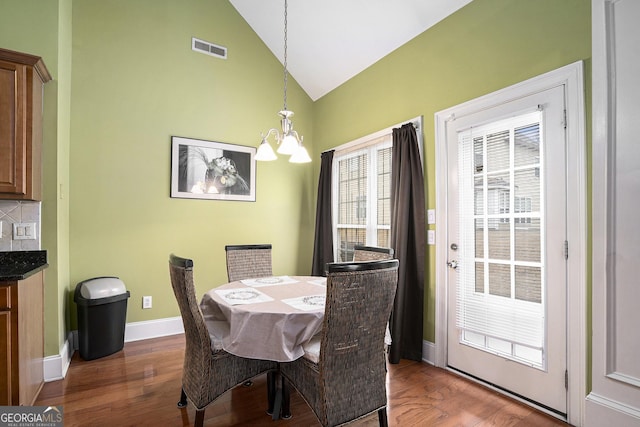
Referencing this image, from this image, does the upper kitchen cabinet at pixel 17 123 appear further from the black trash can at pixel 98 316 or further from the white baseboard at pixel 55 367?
the white baseboard at pixel 55 367

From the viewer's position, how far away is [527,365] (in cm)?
225

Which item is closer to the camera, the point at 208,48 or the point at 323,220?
the point at 208,48

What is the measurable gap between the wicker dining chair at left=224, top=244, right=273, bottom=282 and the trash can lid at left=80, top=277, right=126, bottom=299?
1067mm

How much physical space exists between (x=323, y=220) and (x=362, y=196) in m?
0.69

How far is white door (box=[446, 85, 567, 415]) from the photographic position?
6.98ft

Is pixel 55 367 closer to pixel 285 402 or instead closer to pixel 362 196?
pixel 285 402

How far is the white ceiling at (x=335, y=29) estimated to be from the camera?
2.99m

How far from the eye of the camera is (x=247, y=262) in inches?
122

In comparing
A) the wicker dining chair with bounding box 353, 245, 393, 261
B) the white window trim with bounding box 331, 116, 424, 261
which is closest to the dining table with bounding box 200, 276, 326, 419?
the wicker dining chair with bounding box 353, 245, 393, 261

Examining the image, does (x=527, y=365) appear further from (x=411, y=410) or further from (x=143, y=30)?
(x=143, y=30)

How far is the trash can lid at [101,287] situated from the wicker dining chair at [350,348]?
84.8 inches

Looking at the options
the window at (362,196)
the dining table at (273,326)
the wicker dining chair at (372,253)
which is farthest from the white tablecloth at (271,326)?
the window at (362,196)

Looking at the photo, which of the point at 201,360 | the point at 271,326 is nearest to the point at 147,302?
the point at 201,360

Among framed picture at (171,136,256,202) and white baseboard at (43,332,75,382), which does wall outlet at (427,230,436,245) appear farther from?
white baseboard at (43,332,75,382)
